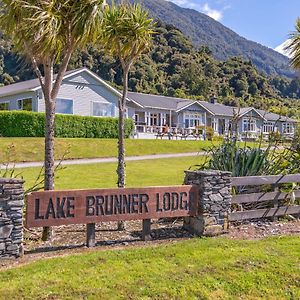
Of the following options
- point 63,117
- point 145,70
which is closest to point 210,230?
point 63,117

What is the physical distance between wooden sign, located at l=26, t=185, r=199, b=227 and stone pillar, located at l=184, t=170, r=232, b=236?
0.17 meters

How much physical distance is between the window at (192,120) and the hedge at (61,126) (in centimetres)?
1762

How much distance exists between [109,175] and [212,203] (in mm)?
8558

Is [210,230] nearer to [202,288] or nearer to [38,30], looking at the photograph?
[202,288]

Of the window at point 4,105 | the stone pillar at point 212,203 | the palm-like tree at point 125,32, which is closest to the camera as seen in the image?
the stone pillar at point 212,203

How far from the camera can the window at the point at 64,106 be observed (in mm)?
32031

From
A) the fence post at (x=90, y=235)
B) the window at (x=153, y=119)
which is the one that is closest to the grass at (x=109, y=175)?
the fence post at (x=90, y=235)

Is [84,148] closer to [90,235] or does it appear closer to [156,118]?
[90,235]

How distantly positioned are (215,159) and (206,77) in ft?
272

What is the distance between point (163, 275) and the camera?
5590 millimetres

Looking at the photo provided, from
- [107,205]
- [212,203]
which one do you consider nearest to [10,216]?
[107,205]

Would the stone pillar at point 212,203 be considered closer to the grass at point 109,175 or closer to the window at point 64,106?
the grass at point 109,175

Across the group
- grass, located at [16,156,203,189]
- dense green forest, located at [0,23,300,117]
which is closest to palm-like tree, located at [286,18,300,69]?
grass, located at [16,156,203,189]

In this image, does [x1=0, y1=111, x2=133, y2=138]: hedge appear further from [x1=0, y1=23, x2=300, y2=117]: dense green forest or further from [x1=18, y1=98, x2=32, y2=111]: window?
[x1=0, y1=23, x2=300, y2=117]: dense green forest
